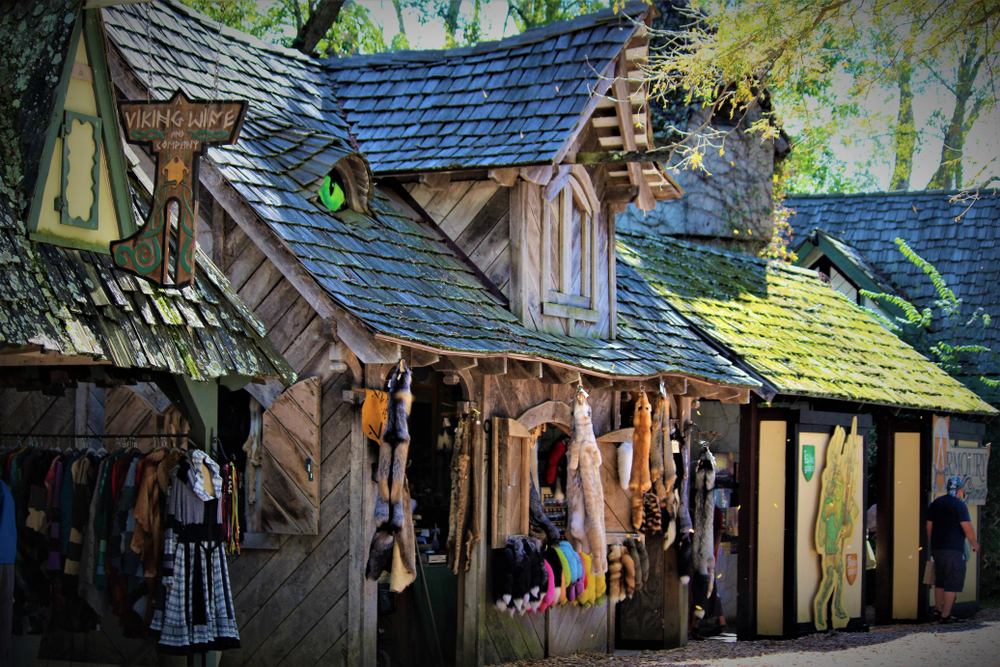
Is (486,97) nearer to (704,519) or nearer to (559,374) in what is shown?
(559,374)

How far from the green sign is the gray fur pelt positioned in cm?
423

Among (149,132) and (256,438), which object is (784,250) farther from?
(149,132)

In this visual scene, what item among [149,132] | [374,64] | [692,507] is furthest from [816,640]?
[149,132]

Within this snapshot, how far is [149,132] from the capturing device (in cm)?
763

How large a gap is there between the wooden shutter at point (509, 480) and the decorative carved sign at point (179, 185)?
4146mm

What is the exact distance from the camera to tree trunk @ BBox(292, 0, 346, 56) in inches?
861

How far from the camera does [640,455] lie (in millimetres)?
12289

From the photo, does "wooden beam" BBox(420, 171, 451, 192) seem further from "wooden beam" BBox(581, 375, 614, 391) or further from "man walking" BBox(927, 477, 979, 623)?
"man walking" BBox(927, 477, 979, 623)

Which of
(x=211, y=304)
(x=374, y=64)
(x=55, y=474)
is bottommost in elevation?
(x=55, y=474)

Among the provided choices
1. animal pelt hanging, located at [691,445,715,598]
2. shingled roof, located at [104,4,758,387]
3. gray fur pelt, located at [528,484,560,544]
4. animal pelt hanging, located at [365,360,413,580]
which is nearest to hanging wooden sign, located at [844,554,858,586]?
animal pelt hanging, located at [691,445,715,598]

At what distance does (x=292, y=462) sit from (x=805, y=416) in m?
7.22

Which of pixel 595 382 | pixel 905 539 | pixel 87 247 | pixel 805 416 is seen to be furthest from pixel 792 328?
pixel 87 247

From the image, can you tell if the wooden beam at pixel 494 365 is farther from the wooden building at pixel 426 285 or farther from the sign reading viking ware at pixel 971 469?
the sign reading viking ware at pixel 971 469

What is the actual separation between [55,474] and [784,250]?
17203 mm
